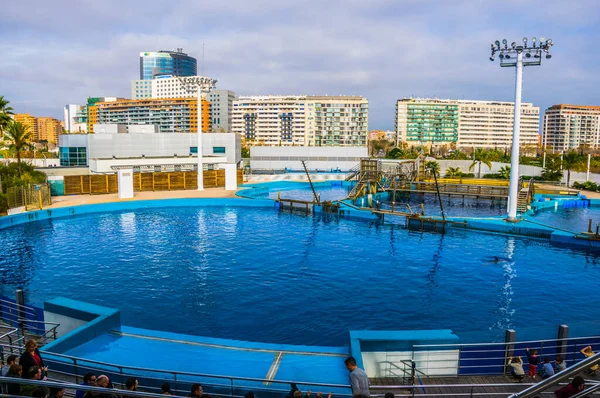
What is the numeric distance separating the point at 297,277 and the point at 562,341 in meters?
10.7

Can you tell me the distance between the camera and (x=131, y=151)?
48906 millimetres

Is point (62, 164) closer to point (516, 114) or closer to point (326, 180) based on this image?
point (326, 180)

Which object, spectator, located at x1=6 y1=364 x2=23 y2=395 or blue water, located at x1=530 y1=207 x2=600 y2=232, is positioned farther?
blue water, located at x1=530 y1=207 x2=600 y2=232

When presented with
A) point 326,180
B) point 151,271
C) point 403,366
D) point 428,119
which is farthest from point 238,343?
point 428,119

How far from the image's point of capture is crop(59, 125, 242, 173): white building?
44.7 m

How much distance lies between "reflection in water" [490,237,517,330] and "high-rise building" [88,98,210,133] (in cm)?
13704

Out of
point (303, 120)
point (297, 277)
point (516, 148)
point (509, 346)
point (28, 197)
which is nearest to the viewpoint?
point (509, 346)

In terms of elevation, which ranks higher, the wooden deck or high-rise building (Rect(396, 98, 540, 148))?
high-rise building (Rect(396, 98, 540, 148))

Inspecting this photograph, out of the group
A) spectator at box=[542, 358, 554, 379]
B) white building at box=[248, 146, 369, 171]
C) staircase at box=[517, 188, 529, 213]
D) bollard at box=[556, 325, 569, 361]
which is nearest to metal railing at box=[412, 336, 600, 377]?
bollard at box=[556, 325, 569, 361]

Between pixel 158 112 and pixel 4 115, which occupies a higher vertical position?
pixel 158 112

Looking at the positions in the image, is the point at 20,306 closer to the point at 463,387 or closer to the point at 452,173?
the point at 463,387

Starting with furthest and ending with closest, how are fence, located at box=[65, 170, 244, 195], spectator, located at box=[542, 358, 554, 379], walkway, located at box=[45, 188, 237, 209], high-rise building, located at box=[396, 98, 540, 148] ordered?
high-rise building, located at box=[396, 98, 540, 148] → fence, located at box=[65, 170, 244, 195] → walkway, located at box=[45, 188, 237, 209] → spectator, located at box=[542, 358, 554, 379]

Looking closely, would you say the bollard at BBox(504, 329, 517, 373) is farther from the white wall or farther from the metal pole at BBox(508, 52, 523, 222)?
the metal pole at BBox(508, 52, 523, 222)

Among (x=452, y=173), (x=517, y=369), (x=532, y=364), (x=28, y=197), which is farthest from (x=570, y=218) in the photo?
(x=28, y=197)
